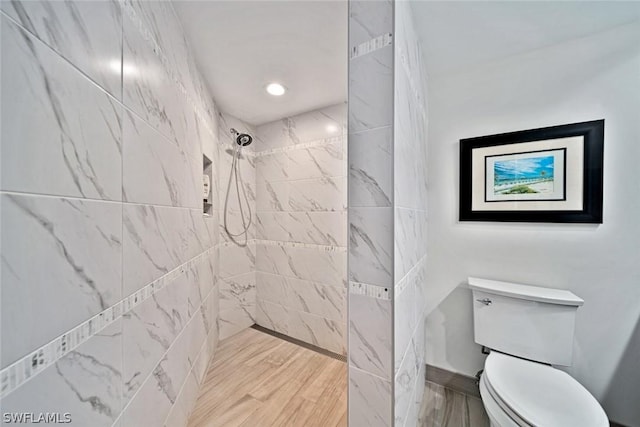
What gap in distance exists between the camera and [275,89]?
1.90 meters

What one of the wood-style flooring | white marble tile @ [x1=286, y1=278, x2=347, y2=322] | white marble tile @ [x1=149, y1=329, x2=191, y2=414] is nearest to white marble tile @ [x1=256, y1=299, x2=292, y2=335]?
white marble tile @ [x1=286, y1=278, x2=347, y2=322]

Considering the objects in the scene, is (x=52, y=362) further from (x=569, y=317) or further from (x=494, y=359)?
(x=569, y=317)

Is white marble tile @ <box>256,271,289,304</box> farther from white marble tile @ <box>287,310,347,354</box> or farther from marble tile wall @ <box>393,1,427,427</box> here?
marble tile wall @ <box>393,1,427,427</box>

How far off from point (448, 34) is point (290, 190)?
166 cm

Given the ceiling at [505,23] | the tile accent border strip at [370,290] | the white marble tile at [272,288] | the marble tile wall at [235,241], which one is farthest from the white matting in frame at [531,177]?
the marble tile wall at [235,241]

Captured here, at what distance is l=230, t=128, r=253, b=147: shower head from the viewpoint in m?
2.29

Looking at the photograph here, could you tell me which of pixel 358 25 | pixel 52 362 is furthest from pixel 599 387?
pixel 52 362

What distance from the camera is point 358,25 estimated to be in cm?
98


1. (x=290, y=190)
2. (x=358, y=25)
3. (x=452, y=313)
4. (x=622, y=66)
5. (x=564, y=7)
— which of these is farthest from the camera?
(x=290, y=190)

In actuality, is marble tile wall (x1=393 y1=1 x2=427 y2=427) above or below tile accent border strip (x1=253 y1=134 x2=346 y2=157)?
below

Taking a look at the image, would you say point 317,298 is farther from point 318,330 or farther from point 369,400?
point 369,400

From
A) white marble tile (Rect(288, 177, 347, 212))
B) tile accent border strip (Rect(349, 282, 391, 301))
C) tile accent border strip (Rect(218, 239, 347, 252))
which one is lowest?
tile accent border strip (Rect(218, 239, 347, 252))

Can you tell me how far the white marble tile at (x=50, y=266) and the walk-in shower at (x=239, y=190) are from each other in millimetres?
1647

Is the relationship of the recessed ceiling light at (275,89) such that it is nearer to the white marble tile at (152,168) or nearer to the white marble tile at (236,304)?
the white marble tile at (152,168)
